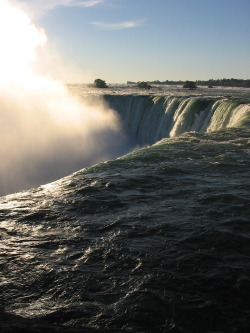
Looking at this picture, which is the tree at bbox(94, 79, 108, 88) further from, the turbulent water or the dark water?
the dark water

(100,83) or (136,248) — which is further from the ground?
(100,83)

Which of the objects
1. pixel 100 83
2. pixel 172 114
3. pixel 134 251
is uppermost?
pixel 100 83

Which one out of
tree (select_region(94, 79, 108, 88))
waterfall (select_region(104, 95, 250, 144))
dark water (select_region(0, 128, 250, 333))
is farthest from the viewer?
tree (select_region(94, 79, 108, 88))

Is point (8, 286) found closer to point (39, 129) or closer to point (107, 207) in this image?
point (107, 207)

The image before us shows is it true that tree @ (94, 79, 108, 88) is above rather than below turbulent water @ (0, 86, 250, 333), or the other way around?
above

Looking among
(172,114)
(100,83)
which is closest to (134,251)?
(172,114)

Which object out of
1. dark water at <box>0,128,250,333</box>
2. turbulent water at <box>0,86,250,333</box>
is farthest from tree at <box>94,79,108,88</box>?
dark water at <box>0,128,250,333</box>

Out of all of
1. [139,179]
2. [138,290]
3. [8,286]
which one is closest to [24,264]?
[8,286]

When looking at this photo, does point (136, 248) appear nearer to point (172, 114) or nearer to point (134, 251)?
point (134, 251)
